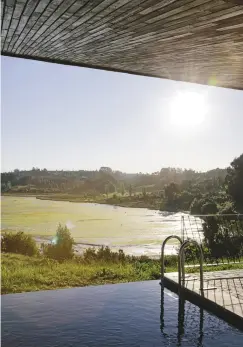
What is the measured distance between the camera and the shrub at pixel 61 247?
73.8 ft

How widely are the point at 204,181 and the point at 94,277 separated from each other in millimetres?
38444

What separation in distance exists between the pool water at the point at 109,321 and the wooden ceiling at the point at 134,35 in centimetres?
421

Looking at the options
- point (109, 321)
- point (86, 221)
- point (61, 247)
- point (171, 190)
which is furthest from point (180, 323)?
point (171, 190)

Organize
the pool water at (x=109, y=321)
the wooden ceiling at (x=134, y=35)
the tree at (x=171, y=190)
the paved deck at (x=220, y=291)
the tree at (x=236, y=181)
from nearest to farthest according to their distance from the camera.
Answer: the wooden ceiling at (x=134, y=35) → the pool water at (x=109, y=321) → the paved deck at (x=220, y=291) → the tree at (x=236, y=181) → the tree at (x=171, y=190)

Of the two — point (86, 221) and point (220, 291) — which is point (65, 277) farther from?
point (86, 221)

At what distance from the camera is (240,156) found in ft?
96.5

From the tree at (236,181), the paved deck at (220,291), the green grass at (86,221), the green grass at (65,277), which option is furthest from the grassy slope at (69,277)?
the green grass at (86,221)

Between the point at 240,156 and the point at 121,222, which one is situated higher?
the point at 240,156

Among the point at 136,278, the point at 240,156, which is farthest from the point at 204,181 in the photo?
the point at 136,278

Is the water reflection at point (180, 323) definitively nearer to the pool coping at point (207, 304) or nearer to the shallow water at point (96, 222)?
the pool coping at point (207, 304)

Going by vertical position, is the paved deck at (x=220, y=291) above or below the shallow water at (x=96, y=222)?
above

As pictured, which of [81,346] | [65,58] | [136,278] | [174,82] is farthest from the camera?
[136,278]

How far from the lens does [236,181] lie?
28891 mm

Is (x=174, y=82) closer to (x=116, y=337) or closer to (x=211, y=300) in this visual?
(x=211, y=300)
